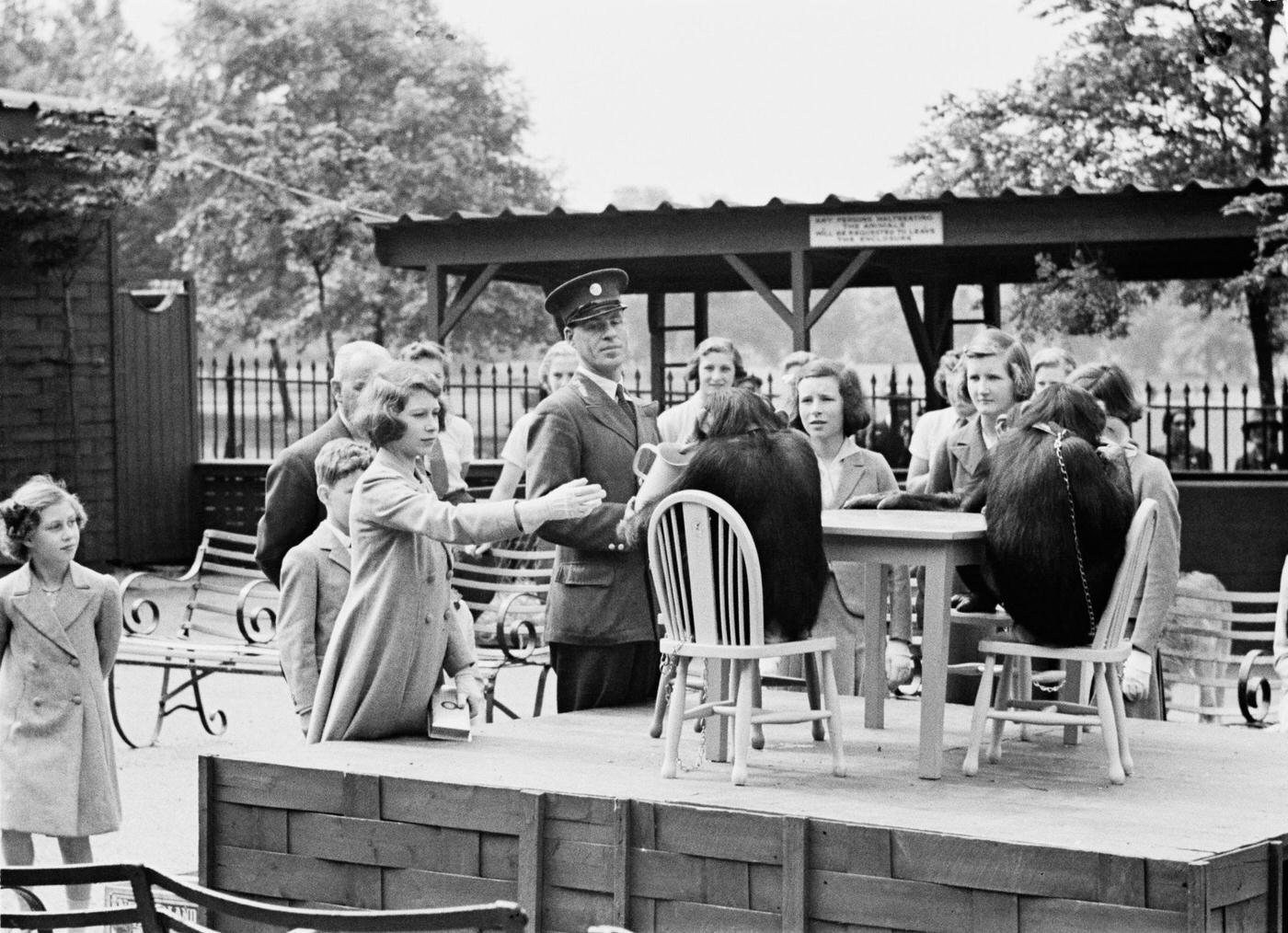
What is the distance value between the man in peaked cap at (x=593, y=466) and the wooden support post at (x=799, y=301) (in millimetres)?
8549

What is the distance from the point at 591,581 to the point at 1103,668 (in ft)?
5.64

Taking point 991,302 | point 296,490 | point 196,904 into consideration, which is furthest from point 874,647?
point 991,302

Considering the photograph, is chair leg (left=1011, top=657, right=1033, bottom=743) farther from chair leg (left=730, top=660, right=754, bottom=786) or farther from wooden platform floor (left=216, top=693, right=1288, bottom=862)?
chair leg (left=730, top=660, right=754, bottom=786)

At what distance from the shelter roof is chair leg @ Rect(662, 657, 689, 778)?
9.40 m

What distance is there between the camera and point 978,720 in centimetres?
548

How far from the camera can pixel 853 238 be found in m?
14.8

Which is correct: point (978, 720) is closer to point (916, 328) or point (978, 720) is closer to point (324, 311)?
point (916, 328)

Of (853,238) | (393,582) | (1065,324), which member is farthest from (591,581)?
(1065,324)

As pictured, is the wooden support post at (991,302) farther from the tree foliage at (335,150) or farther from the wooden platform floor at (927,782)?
the tree foliage at (335,150)

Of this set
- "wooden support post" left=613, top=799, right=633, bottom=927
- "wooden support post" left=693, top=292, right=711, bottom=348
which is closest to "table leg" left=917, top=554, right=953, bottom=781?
"wooden support post" left=613, top=799, right=633, bottom=927

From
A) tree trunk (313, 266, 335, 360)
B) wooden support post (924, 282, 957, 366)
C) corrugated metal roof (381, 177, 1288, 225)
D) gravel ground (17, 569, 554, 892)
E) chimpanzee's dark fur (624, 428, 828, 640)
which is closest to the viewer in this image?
chimpanzee's dark fur (624, 428, 828, 640)

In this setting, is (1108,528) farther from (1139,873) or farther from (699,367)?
(699,367)

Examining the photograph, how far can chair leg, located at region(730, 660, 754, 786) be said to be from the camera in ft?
17.2

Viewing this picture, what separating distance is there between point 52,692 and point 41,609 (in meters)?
0.26
